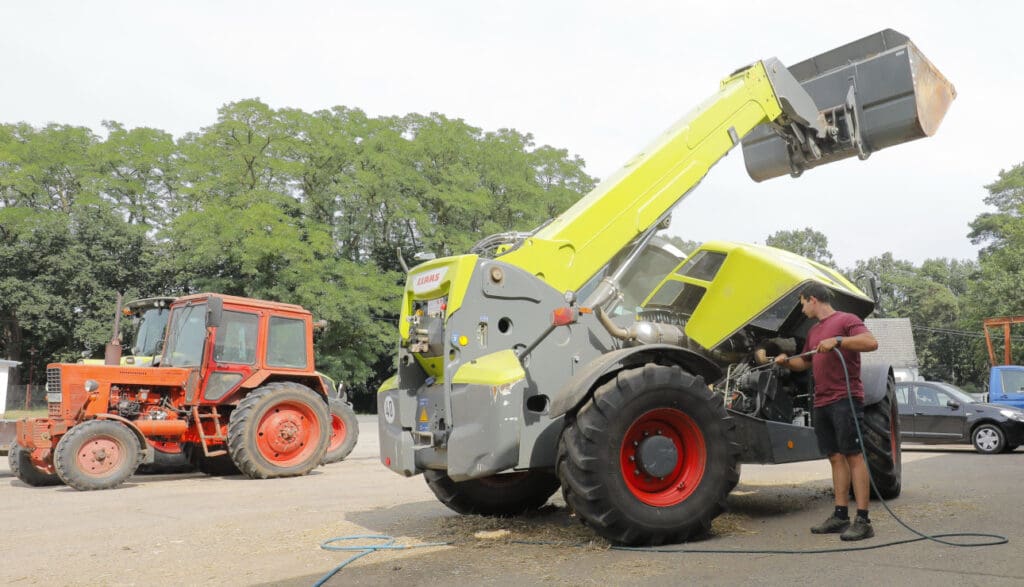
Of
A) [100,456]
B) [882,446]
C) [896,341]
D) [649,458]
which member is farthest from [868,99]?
[896,341]

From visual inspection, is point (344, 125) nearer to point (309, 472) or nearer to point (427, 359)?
point (309, 472)

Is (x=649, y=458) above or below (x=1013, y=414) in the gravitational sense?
above

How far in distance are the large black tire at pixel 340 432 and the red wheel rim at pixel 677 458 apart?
361 inches

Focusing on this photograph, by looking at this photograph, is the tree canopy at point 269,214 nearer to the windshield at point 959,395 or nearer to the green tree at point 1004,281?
the green tree at point 1004,281

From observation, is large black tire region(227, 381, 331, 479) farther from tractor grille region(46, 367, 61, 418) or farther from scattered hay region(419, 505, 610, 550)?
scattered hay region(419, 505, 610, 550)

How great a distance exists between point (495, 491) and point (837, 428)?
2.92 meters

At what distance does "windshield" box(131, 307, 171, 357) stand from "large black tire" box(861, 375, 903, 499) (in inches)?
387

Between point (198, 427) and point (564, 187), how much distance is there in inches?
1280

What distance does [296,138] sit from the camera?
3519 centimetres

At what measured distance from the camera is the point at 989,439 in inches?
594

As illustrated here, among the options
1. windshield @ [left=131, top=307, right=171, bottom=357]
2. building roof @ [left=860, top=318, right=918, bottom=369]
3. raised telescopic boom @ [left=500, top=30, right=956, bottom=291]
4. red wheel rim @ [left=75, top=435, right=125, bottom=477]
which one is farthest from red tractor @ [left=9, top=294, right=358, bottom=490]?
building roof @ [left=860, top=318, right=918, bottom=369]

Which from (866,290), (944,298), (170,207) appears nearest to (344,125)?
(170,207)

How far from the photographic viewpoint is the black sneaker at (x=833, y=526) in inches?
223

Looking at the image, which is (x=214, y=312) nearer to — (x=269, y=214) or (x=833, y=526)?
(x=833, y=526)
